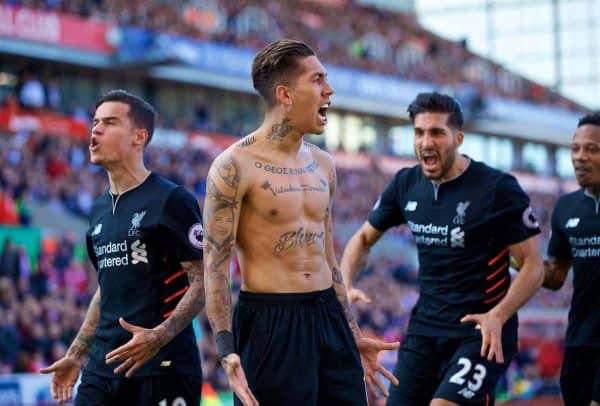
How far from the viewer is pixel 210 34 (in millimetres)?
31531

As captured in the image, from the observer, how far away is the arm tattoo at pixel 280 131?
5750mm

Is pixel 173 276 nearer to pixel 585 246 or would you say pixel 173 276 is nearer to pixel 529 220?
pixel 529 220

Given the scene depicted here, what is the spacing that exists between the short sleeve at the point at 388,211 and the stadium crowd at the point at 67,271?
6954mm

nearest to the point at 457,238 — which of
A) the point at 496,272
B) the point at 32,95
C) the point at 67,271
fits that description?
the point at 496,272

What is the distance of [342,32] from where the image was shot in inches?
1628

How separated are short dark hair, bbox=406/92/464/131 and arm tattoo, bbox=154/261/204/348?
6.31 ft

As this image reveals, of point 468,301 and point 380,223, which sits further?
point 380,223

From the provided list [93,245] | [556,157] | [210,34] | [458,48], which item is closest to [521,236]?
[93,245]

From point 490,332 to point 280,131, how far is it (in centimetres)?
176

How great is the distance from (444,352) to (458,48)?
145 ft

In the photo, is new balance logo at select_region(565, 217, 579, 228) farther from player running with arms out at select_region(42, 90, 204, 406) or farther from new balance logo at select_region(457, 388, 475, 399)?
player running with arms out at select_region(42, 90, 204, 406)

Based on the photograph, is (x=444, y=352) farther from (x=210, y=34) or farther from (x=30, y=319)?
(x=210, y=34)

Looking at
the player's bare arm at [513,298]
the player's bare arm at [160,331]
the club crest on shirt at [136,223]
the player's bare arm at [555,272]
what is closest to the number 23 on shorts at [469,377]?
the player's bare arm at [513,298]

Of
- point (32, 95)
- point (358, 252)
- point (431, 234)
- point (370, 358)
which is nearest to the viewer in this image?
point (370, 358)
